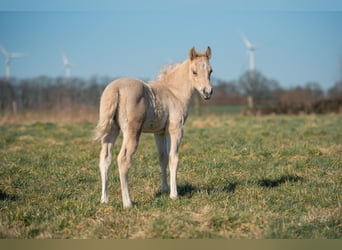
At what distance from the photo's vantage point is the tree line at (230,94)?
122ft

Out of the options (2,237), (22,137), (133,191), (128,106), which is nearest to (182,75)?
(128,106)

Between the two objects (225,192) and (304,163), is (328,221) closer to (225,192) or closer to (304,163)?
(225,192)

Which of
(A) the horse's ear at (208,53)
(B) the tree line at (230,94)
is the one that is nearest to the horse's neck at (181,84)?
(A) the horse's ear at (208,53)

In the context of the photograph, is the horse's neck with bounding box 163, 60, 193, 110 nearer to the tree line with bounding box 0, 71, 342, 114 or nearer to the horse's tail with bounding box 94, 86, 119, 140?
the horse's tail with bounding box 94, 86, 119, 140

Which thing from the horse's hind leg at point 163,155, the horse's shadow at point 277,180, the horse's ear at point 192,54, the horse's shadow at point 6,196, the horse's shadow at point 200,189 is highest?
the horse's ear at point 192,54

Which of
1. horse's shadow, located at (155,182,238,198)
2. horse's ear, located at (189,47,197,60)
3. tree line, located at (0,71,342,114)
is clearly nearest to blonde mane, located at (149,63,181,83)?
horse's ear, located at (189,47,197,60)

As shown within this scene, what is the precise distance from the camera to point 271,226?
574cm

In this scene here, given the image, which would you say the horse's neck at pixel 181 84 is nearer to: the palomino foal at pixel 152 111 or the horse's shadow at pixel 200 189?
the palomino foal at pixel 152 111

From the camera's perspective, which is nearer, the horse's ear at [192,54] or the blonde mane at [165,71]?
A: the horse's ear at [192,54]

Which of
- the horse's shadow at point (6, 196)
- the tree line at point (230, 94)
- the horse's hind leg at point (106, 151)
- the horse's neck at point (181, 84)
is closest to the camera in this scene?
the horse's hind leg at point (106, 151)

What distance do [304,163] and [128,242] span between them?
21.3 feet

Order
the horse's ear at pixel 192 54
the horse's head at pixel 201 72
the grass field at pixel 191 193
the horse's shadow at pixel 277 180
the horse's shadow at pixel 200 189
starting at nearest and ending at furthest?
1. the grass field at pixel 191 193
2. the horse's shadow at pixel 200 189
3. the horse's head at pixel 201 72
4. the horse's ear at pixel 192 54
5. the horse's shadow at pixel 277 180

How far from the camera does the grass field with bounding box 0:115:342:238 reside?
5.78 meters

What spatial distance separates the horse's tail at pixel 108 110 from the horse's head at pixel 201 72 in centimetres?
178
